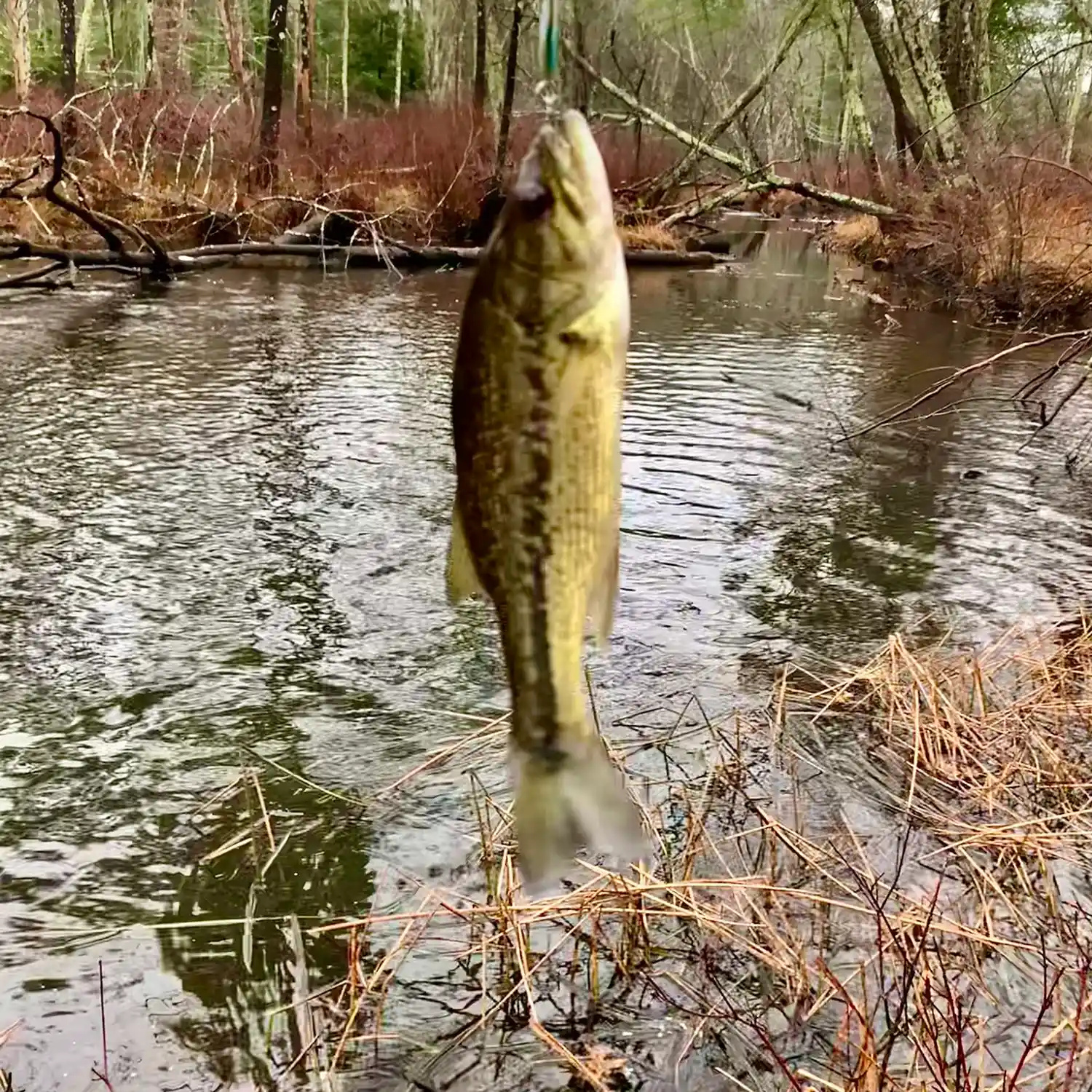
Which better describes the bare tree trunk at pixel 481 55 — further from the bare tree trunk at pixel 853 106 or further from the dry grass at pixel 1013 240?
the dry grass at pixel 1013 240

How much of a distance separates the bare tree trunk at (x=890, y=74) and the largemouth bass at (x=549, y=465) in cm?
1776

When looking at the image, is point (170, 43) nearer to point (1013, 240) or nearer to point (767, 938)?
point (1013, 240)

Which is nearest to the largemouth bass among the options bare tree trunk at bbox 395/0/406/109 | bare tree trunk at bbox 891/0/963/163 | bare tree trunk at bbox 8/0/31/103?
bare tree trunk at bbox 891/0/963/163

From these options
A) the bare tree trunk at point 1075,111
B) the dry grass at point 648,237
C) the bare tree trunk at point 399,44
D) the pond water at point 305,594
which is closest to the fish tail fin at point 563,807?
the pond water at point 305,594

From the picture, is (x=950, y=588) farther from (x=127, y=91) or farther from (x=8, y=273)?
(x=127, y=91)

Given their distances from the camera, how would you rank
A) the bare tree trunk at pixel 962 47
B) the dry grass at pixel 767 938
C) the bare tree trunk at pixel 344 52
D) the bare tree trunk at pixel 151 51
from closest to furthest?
A: the dry grass at pixel 767 938
the bare tree trunk at pixel 962 47
the bare tree trunk at pixel 151 51
the bare tree trunk at pixel 344 52

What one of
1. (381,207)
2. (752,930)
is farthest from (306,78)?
(752,930)

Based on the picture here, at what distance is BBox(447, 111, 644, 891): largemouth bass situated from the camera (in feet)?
4.58

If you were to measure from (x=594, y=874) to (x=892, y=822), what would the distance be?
4.28 feet

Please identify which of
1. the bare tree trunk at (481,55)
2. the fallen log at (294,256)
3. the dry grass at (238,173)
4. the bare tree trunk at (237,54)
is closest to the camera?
the fallen log at (294,256)

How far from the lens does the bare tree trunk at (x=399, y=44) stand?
46.5m

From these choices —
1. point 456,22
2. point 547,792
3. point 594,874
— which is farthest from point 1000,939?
point 456,22

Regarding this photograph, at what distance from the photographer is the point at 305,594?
6.88 m

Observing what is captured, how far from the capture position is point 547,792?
1.76 m
